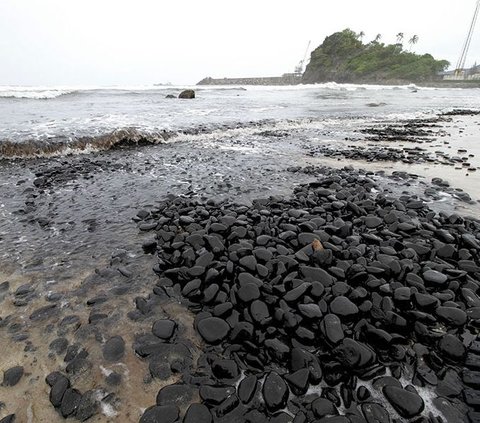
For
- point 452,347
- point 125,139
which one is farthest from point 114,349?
point 125,139

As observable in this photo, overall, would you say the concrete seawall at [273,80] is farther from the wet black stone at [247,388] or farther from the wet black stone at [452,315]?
the wet black stone at [247,388]

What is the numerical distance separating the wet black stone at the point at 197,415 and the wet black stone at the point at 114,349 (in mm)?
873

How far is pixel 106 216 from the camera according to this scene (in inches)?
207

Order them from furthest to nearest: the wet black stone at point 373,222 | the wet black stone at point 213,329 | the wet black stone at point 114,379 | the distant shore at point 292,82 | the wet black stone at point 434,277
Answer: the distant shore at point 292,82, the wet black stone at point 373,222, the wet black stone at point 434,277, the wet black stone at point 213,329, the wet black stone at point 114,379

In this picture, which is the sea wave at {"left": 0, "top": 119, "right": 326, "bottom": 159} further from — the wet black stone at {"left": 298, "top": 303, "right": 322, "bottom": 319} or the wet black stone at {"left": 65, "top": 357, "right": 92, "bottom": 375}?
the wet black stone at {"left": 298, "top": 303, "right": 322, "bottom": 319}

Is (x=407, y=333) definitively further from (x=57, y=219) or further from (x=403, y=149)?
(x=403, y=149)

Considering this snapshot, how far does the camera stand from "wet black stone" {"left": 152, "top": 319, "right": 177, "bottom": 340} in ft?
9.21

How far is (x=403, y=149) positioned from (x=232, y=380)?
1000cm

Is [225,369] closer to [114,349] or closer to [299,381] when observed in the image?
[299,381]

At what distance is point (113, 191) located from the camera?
6.44 meters

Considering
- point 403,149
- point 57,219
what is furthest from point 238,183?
point 403,149

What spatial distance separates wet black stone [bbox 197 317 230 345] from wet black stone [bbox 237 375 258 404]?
0.48 metres

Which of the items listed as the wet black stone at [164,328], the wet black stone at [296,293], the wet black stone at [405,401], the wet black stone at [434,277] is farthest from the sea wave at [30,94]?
the wet black stone at [405,401]

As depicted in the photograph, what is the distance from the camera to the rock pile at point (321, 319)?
2195 millimetres
